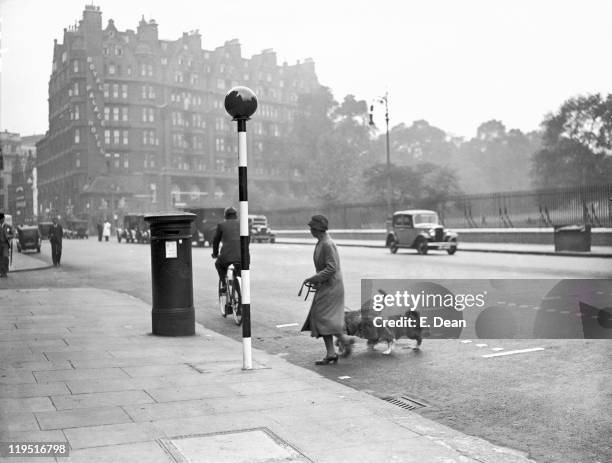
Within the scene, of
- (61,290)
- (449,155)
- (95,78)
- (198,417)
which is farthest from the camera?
(449,155)

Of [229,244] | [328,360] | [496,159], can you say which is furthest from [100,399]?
[496,159]

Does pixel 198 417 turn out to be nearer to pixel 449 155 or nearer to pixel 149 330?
pixel 149 330

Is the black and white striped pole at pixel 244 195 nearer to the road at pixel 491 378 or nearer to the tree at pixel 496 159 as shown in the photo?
the road at pixel 491 378

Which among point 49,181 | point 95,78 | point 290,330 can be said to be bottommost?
point 290,330

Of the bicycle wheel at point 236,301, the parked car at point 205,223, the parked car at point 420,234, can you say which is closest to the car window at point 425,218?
the parked car at point 420,234

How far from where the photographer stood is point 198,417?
16.6 ft

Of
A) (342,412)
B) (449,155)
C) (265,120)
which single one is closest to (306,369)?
(342,412)

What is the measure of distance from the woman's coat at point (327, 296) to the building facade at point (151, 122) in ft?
32.2

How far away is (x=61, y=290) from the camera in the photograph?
1619cm

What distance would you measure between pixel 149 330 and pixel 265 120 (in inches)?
2410

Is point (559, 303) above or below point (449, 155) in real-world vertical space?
below

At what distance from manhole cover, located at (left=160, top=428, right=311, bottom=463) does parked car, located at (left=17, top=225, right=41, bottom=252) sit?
35.0 metres

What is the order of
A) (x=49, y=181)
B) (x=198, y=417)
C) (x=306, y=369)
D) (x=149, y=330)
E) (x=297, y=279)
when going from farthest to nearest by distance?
(x=49, y=181) < (x=297, y=279) < (x=149, y=330) < (x=306, y=369) < (x=198, y=417)

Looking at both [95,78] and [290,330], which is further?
[95,78]
